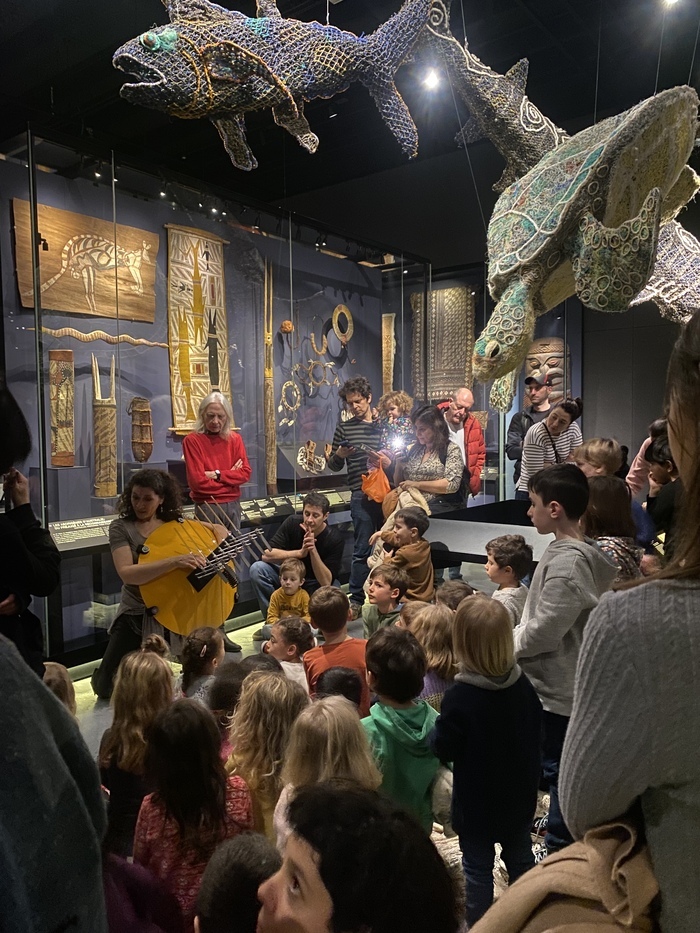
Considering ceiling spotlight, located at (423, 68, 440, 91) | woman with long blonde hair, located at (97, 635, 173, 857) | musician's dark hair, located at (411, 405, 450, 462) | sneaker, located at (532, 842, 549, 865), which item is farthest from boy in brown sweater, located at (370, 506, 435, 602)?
ceiling spotlight, located at (423, 68, 440, 91)

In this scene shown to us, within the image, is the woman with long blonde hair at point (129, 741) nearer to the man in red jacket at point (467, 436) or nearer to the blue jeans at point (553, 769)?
the blue jeans at point (553, 769)

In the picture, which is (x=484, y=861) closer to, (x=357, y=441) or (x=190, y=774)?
(x=190, y=774)

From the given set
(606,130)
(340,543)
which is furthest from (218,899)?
(340,543)

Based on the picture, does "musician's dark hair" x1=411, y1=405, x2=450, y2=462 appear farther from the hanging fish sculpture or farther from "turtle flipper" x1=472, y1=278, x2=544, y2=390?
"turtle flipper" x1=472, y1=278, x2=544, y2=390

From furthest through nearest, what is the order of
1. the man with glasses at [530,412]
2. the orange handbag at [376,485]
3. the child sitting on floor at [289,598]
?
the orange handbag at [376,485] → the man with glasses at [530,412] → the child sitting on floor at [289,598]

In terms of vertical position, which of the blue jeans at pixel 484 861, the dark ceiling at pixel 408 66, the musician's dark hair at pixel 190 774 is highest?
the dark ceiling at pixel 408 66

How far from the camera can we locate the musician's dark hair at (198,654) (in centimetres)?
265

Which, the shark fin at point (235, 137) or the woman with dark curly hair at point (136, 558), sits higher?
the shark fin at point (235, 137)

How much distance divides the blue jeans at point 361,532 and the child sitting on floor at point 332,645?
7.66 ft

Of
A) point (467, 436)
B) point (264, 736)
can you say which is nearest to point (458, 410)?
point (467, 436)

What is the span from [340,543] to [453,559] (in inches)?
50.2

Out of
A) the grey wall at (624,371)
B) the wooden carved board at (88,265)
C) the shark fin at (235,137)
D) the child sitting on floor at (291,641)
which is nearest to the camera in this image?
the shark fin at (235,137)

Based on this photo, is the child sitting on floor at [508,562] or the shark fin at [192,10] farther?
→ the child sitting on floor at [508,562]

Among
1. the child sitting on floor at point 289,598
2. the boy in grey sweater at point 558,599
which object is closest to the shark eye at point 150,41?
the boy in grey sweater at point 558,599
